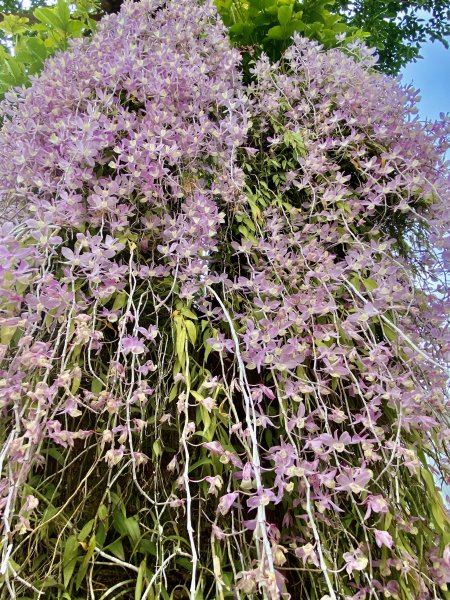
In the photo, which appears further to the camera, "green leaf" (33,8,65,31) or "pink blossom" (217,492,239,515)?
"green leaf" (33,8,65,31)

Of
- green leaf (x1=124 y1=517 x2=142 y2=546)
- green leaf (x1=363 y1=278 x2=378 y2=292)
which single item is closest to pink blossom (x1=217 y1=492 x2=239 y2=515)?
green leaf (x1=124 y1=517 x2=142 y2=546)

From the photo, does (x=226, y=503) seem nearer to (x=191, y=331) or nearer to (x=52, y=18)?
(x=191, y=331)

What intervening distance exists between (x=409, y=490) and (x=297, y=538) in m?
0.23

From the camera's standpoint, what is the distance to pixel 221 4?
1495 mm

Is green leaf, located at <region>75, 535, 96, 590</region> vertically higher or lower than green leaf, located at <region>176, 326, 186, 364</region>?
lower

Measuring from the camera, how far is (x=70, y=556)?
24.8 inches

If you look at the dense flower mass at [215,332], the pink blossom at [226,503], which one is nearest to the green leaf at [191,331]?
the dense flower mass at [215,332]

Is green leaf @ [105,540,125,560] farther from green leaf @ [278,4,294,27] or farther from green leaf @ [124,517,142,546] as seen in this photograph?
green leaf @ [278,4,294,27]

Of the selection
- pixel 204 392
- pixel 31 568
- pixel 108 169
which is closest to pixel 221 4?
pixel 108 169

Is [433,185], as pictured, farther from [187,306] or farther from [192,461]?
[192,461]

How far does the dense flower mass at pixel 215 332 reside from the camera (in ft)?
2.16

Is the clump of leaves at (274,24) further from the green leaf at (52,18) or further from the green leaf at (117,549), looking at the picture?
the green leaf at (117,549)

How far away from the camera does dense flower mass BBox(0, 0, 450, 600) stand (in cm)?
66

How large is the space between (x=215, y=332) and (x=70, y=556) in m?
0.37
